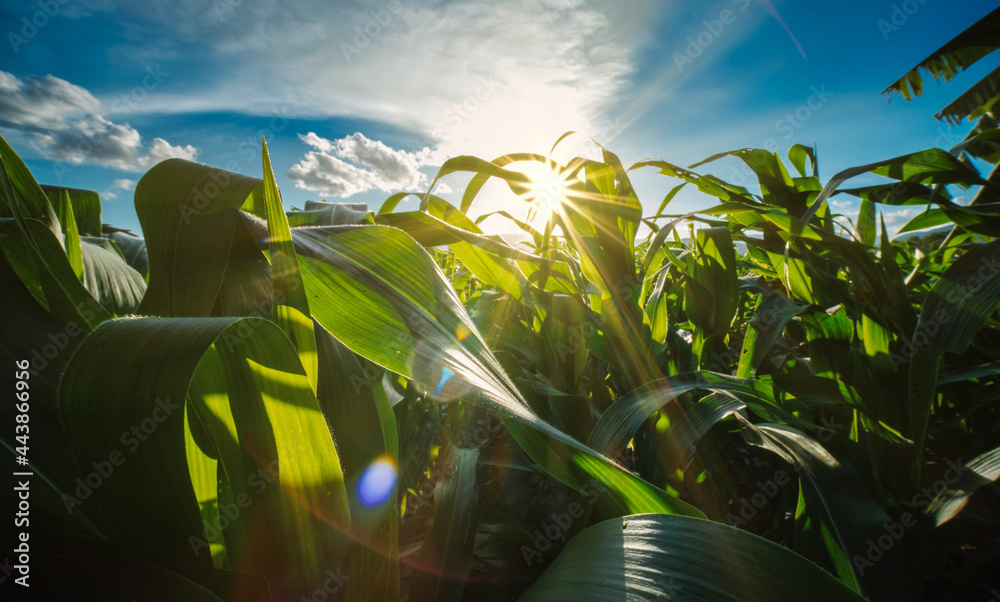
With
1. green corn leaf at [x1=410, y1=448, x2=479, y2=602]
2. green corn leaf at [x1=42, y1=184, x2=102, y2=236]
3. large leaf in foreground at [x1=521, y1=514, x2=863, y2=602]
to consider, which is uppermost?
green corn leaf at [x1=42, y1=184, x2=102, y2=236]

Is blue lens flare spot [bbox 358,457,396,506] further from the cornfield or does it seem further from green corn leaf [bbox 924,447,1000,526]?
green corn leaf [bbox 924,447,1000,526]

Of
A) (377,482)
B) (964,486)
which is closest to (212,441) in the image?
(377,482)

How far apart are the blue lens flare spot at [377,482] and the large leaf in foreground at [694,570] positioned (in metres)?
0.18

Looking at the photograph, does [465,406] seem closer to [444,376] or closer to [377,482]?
[377,482]

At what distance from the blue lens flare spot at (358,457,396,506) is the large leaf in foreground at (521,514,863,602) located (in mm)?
177

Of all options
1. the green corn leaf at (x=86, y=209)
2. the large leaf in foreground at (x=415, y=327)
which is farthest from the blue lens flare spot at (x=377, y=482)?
the green corn leaf at (x=86, y=209)

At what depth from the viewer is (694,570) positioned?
0.22 m

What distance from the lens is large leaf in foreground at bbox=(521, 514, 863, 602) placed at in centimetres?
21

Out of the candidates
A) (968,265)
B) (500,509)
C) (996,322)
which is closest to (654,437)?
(500,509)

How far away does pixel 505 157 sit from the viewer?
2.53 feet

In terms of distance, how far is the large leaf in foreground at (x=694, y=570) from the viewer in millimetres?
212

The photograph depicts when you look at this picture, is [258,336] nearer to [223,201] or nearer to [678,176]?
[223,201]

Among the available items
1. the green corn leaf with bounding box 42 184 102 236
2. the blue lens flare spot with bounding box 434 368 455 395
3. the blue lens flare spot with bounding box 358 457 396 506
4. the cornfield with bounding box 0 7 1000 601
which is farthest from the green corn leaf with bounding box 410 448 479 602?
the green corn leaf with bounding box 42 184 102 236

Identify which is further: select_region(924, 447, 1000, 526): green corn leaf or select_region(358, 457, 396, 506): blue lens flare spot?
select_region(924, 447, 1000, 526): green corn leaf
